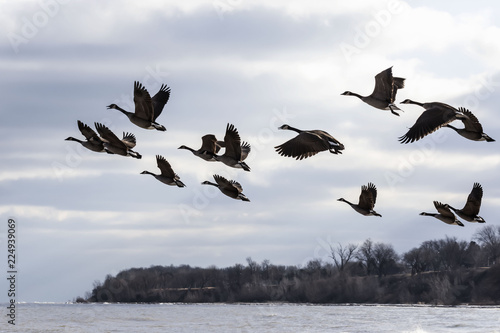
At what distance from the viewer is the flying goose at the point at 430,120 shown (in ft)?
80.8

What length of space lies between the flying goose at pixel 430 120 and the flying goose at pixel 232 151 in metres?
5.00

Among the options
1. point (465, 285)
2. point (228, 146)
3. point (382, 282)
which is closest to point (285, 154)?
point (228, 146)

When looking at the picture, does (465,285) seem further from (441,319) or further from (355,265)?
(441,319)

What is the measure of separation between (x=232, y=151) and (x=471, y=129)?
720 cm

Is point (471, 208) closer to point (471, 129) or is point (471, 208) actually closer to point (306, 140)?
point (471, 129)

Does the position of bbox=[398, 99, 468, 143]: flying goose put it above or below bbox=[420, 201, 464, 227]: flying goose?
above

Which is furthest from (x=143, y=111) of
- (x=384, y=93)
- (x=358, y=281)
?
(x=358, y=281)

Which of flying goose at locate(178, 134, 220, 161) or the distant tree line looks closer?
flying goose at locate(178, 134, 220, 161)

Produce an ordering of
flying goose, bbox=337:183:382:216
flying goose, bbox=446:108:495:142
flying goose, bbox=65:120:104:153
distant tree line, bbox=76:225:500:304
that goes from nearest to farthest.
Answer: flying goose, bbox=446:108:495:142 < flying goose, bbox=65:120:104:153 < flying goose, bbox=337:183:382:216 < distant tree line, bbox=76:225:500:304

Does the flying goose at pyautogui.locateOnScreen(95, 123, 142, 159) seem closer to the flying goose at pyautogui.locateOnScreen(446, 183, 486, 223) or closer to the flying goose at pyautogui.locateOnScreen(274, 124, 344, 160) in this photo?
the flying goose at pyautogui.locateOnScreen(274, 124, 344, 160)

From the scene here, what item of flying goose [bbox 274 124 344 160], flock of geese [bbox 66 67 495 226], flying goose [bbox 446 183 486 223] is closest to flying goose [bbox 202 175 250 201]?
flock of geese [bbox 66 67 495 226]

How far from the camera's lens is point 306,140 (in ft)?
86.3

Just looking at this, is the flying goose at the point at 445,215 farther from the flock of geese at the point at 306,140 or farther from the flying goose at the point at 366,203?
the flying goose at the point at 366,203

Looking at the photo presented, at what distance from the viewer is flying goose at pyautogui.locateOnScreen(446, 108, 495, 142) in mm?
24062
